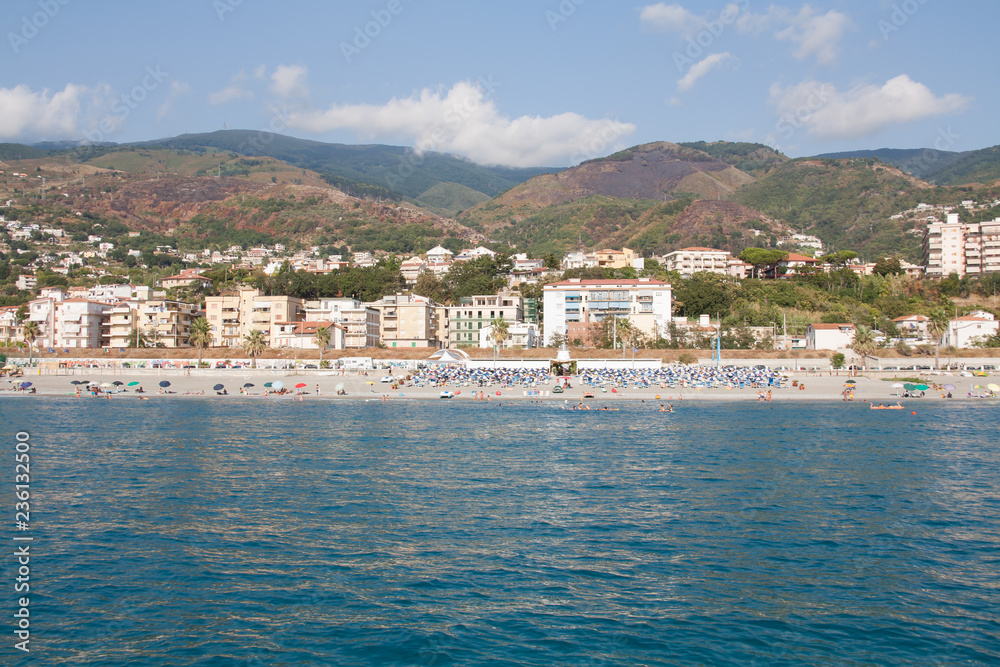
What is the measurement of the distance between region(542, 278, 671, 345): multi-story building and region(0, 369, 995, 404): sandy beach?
69.7 ft

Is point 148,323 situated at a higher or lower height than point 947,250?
lower

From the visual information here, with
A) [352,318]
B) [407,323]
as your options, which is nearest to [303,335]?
[352,318]

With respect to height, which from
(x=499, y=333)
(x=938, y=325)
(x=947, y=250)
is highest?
(x=947, y=250)

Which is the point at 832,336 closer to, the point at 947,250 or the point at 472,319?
the point at 472,319

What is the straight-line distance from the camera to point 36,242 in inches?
6836

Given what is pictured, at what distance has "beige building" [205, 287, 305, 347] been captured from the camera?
87562mm

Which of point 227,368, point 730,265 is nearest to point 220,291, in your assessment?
point 227,368

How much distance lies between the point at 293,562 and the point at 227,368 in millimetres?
58872

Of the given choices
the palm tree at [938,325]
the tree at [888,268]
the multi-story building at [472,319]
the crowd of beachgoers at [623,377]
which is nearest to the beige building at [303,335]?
the multi-story building at [472,319]

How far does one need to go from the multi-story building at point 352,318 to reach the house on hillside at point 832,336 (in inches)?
1988

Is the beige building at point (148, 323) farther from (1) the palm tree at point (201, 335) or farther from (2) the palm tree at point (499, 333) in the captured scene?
(2) the palm tree at point (499, 333)

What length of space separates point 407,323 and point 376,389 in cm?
2567

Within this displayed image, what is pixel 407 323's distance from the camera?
282 ft

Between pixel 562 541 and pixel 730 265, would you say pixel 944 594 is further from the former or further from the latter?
pixel 730 265
